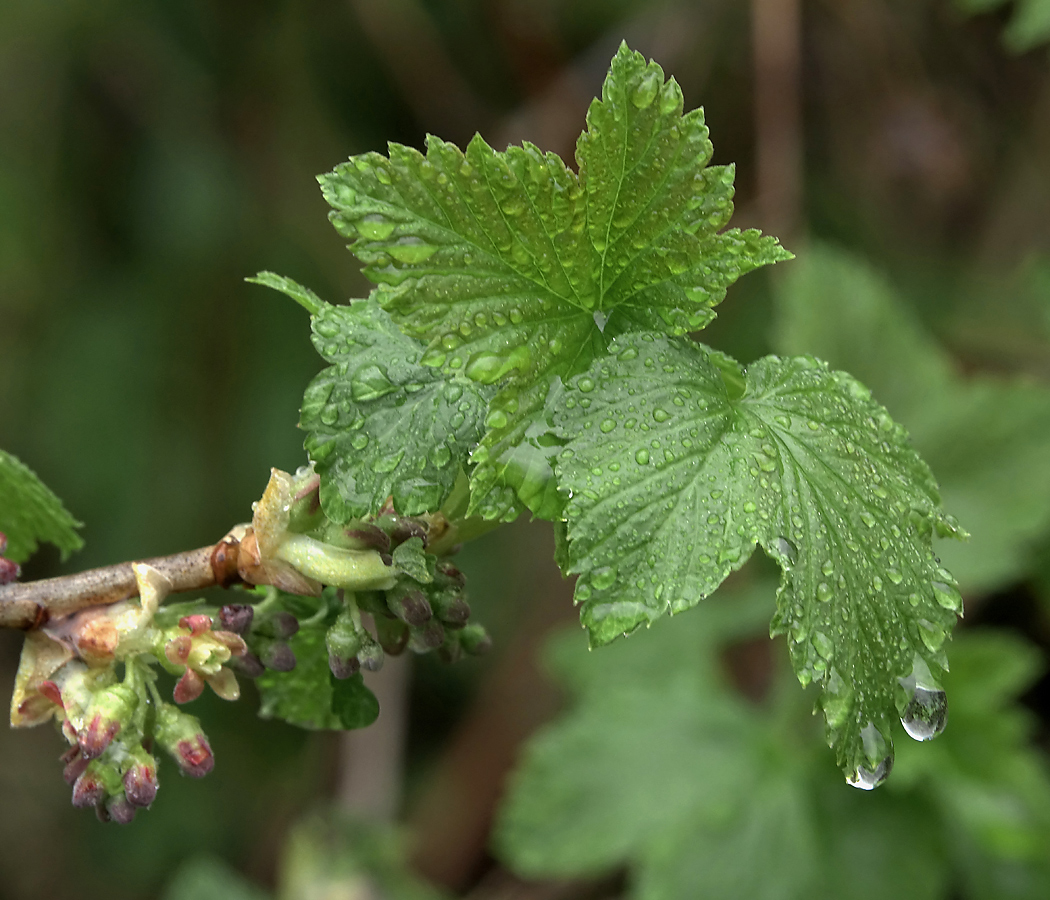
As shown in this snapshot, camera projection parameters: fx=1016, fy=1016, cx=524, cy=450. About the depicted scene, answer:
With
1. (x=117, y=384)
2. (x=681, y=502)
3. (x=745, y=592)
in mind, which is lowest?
(x=745, y=592)

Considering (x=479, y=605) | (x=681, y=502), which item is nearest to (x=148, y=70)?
(x=479, y=605)

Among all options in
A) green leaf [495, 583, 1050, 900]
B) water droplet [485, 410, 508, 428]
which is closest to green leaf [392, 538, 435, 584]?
water droplet [485, 410, 508, 428]

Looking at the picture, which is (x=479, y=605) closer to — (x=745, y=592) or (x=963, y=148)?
(x=745, y=592)

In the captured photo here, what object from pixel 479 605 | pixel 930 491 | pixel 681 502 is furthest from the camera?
pixel 479 605

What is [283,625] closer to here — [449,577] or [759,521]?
[449,577]

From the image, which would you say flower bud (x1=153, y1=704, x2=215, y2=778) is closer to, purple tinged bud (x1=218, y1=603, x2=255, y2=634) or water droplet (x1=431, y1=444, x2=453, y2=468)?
purple tinged bud (x1=218, y1=603, x2=255, y2=634)

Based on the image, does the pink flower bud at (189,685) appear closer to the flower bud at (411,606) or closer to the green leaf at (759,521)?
the flower bud at (411,606)

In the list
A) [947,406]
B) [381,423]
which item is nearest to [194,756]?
[381,423]
